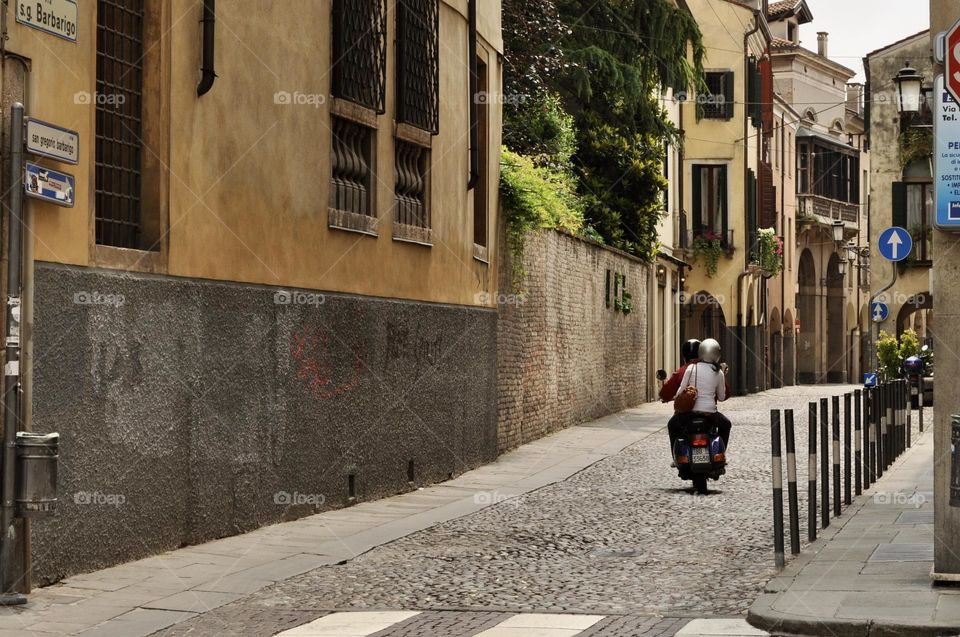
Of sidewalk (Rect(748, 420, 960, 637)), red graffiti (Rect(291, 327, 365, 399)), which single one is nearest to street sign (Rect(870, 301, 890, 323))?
sidewalk (Rect(748, 420, 960, 637))

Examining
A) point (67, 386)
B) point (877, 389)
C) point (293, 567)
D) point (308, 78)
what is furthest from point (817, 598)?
point (877, 389)

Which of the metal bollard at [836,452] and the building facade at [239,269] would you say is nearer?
the building facade at [239,269]

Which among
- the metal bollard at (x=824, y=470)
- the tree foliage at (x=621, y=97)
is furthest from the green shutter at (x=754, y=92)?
the metal bollard at (x=824, y=470)

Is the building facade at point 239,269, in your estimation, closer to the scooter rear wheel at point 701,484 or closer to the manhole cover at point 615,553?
the manhole cover at point 615,553

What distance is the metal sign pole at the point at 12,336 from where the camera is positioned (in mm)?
8602

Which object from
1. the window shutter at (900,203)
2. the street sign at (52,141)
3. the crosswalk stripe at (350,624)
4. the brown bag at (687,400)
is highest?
the window shutter at (900,203)

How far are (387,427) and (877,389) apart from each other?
507 cm

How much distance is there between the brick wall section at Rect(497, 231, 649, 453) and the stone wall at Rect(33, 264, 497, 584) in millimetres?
4491

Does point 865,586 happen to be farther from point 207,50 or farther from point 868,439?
point 868,439

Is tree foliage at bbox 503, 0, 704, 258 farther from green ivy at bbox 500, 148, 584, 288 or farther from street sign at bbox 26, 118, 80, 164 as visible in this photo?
street sign at bbox 26, 118, 80, 164

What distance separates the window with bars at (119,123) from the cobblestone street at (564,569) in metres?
2.70

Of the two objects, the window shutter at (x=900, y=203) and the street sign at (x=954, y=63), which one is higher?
the window shutter at (x=900, y=203)

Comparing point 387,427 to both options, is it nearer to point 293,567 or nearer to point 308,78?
point 308,78

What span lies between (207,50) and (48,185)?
2.56m
